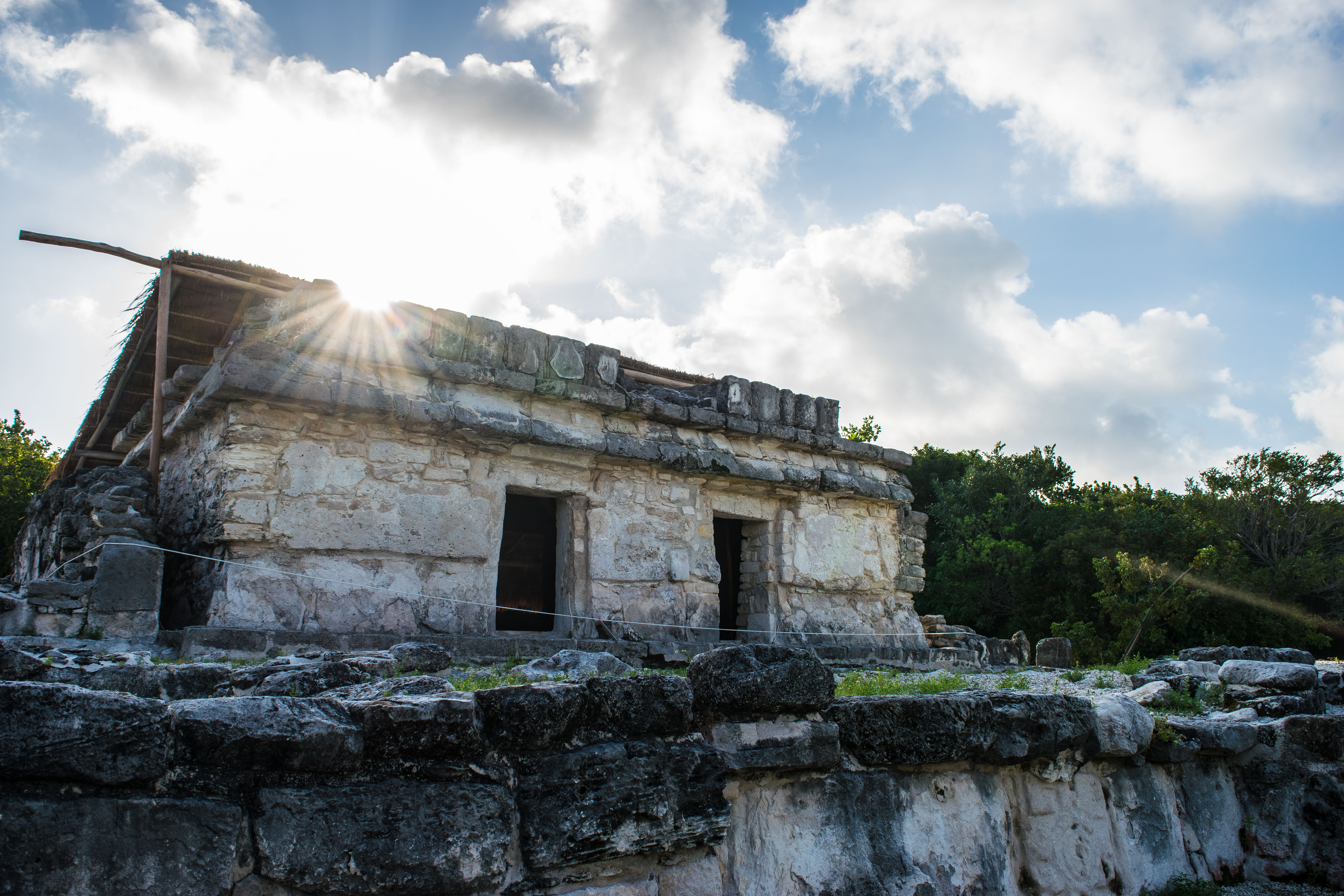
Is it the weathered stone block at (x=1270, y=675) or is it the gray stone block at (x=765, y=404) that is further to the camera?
the gray stone block at (x=765, y=404)

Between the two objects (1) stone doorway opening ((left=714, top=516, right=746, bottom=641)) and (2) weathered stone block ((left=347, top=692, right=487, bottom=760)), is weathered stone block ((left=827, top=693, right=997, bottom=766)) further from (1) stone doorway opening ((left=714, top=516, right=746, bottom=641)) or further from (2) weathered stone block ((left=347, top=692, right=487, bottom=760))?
(1) stone doorway opening ((left=714, top=516, right=746, bottom=641))

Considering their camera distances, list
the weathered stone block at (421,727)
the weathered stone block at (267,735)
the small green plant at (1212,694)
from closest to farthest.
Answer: the weathered stone block at (267,735), the weathered stone block at (421,727), the small green plant at (1212,694)

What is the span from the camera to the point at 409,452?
6.48 meters

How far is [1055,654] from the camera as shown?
29.6 feet

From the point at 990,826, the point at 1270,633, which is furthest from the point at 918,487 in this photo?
the point at 990,826

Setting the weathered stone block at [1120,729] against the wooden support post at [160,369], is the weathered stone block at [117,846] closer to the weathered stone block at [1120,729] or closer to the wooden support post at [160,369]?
the weathered stone block at [1120,729]

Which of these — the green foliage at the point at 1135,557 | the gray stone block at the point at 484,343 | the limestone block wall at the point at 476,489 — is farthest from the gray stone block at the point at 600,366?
the green foliage at the point at 1135,557

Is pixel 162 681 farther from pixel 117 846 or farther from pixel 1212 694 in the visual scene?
pixel 1212 694

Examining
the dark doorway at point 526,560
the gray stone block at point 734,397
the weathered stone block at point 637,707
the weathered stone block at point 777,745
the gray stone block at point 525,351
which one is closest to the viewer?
the weathered stone block at point 637,707

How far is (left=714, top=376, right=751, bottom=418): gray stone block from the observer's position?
8.51 metres

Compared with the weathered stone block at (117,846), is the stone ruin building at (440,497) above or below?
above

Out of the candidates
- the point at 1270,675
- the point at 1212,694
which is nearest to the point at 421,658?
the point at 1212,694

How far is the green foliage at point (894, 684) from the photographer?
4078mm

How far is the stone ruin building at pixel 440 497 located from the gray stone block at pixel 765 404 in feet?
0.09
